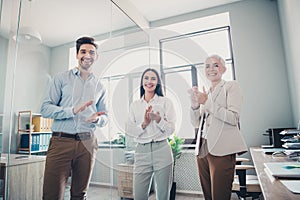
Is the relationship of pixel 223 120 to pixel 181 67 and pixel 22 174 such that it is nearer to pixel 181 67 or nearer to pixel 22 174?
pixel 181 67

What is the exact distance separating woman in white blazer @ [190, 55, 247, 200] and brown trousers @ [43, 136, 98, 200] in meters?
0.51

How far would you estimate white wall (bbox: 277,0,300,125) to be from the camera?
5.83 ft

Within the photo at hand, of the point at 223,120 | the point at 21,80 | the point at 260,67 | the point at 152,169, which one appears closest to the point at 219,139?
the point at 223,120

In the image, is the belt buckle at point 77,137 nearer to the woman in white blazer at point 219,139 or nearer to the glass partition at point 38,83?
the glass partition at point 38,83

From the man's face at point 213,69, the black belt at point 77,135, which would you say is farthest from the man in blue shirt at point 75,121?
the man's face at point 213,69

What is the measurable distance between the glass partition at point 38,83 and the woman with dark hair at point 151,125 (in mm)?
62

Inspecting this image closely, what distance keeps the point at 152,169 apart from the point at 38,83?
27.6 inches

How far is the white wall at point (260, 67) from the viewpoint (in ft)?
7.66

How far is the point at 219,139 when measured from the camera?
3.52 feet

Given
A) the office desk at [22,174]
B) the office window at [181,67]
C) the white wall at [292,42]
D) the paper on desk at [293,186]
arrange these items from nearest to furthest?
the paper on desk at [293,186], the office window at [181,67], the office desk at [22,174], the white wall at [292,42]

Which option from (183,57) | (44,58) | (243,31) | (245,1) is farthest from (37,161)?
(245,1)

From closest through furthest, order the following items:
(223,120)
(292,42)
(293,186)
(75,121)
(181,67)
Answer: (293,186) → (181,67) → (75,121) → (223,120) → (292,42)

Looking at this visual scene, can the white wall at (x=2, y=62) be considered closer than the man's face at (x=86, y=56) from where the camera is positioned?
No

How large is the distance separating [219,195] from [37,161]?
946 mm
